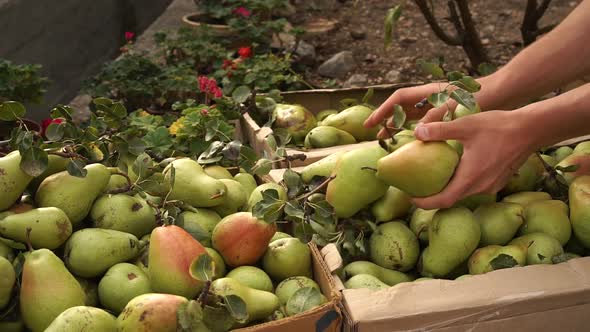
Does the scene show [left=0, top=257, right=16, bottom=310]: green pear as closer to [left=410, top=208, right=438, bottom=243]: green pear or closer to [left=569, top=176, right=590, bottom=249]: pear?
[left=410, top=208, right=438, bottom=243]: green pear

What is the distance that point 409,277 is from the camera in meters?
1.72

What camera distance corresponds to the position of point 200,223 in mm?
1690

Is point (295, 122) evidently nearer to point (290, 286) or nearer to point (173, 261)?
point (290, 286)

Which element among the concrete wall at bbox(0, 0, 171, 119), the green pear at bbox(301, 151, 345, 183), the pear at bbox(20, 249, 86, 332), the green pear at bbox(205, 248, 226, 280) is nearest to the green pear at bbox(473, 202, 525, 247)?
the green pear at bbox(301, 151, 345, 183)

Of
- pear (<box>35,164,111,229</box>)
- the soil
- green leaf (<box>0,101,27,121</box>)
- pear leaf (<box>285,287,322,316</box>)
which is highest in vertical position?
green leaf (<box>0,101,27,121</box>)

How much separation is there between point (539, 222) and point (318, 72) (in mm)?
3479

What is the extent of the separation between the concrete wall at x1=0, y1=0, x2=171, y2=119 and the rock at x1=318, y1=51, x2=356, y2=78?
1650 millimetres

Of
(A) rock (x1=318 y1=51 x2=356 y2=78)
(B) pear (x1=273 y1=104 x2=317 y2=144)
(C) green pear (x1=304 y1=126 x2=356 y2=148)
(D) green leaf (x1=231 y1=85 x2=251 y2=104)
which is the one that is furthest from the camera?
(A) rock (x1=318 y1=51 x2=356 y2=78)

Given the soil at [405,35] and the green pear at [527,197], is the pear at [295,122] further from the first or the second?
the soil at [405,35]

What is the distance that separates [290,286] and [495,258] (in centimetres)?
47

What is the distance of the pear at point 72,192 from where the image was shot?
1550 millimetres

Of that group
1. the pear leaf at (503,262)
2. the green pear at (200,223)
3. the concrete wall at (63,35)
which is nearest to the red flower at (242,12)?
the concrete wall at (63,35)

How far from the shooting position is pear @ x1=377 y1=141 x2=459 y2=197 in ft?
5.04

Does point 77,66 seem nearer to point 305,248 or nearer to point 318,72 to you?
point 318,72
